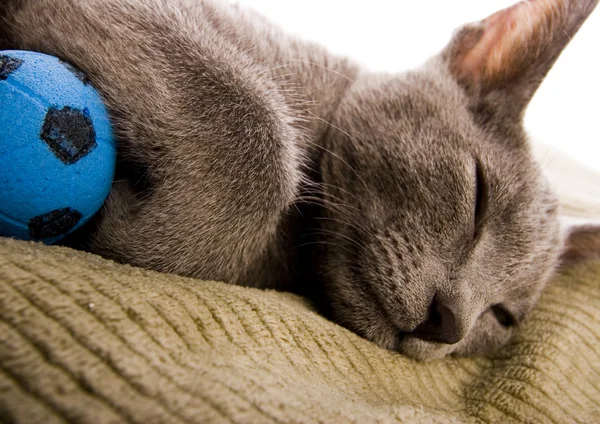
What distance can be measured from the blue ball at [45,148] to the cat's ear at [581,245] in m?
1.29

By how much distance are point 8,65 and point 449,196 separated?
84 cm

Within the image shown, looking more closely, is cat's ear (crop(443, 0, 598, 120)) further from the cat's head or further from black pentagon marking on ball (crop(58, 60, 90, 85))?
black pentagon marking on ball (crop(58, 60, 90, 85))

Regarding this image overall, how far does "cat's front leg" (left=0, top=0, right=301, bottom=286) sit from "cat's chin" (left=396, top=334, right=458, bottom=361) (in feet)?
1.22

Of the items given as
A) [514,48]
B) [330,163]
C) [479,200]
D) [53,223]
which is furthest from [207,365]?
[514,48]

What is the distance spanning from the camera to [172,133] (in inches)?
32.4

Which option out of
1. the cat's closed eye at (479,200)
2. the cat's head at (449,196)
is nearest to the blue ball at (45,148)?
the cat's head at (449,196)

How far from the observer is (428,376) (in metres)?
1.03

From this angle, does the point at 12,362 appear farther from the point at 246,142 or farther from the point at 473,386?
the point at 473,386

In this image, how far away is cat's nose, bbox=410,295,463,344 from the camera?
97 cm

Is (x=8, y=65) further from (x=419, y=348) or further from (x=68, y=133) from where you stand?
(x=419, y=348)

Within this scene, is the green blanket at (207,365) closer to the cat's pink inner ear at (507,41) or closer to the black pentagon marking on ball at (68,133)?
the black pentagon marking on ball at (68,133)

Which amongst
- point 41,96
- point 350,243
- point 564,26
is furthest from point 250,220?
point 564,26

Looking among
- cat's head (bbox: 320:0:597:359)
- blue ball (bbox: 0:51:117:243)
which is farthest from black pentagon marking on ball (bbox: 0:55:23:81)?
cat's head (bbox: 320:0:597:359)

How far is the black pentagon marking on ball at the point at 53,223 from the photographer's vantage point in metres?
0.72
